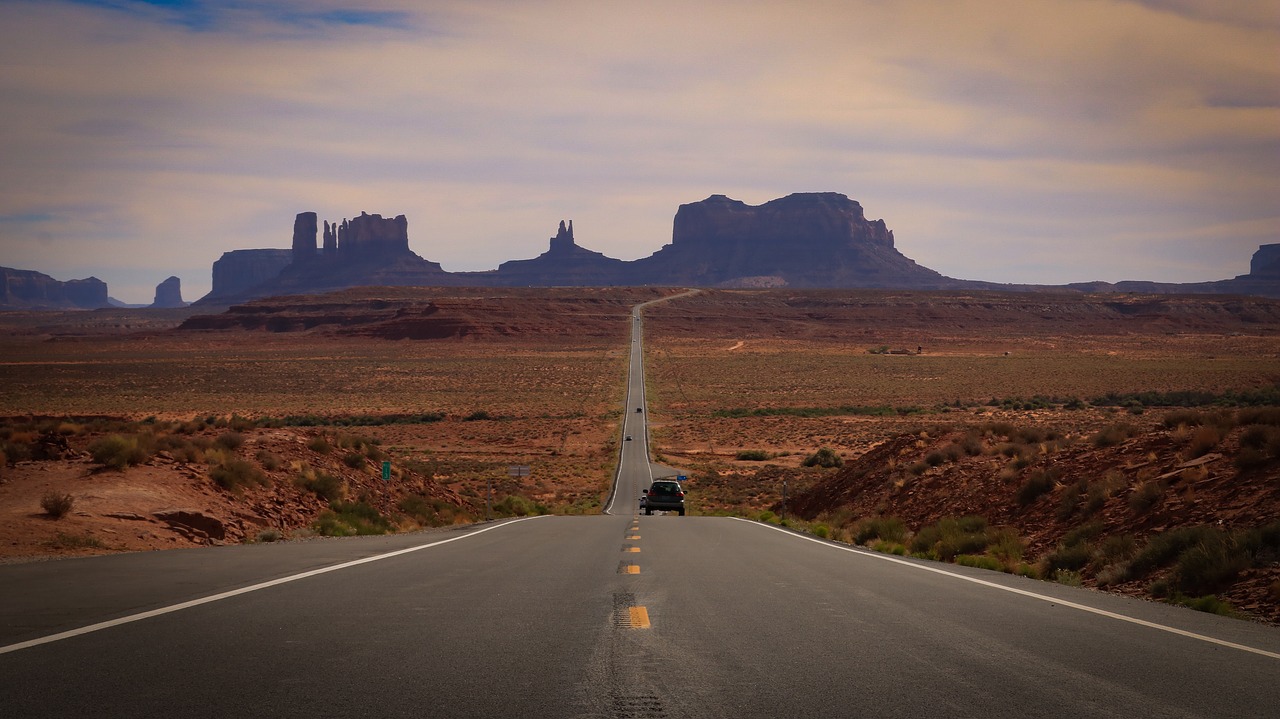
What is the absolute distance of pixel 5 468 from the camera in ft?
59.0

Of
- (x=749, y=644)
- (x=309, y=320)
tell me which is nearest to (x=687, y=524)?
(x=749, y=644)

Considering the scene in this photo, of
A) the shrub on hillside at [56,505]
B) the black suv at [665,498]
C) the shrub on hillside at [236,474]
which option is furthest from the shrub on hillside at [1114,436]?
the shrub on hillside at [56,505]

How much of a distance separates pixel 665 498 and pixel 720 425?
39.9m

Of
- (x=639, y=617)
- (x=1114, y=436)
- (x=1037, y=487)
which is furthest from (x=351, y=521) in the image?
(x=1114, y=436)

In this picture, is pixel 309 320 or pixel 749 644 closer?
pixel 749 644

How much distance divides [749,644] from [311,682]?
305cm

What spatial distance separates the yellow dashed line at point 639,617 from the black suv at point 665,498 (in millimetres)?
24677

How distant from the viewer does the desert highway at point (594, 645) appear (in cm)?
523

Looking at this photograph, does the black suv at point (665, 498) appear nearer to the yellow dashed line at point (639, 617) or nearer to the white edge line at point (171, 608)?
the white edge line at point (171, 608)

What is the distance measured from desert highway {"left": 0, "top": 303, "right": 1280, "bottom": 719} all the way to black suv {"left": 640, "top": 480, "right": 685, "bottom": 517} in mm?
21569

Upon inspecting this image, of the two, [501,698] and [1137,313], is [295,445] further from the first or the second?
[1137,313]

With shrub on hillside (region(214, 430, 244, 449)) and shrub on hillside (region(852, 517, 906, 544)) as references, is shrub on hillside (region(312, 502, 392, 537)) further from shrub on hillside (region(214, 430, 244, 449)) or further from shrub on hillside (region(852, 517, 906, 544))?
shrub on hillside (region(852, 517, 906, 544))

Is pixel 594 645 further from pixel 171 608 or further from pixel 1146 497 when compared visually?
pixel 1146 497

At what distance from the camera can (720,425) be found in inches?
2859
